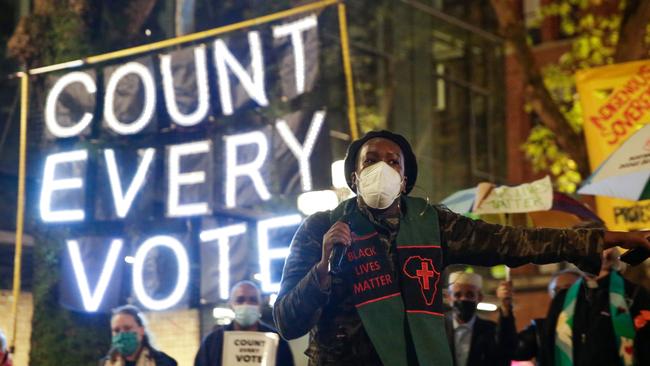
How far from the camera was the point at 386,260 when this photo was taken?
3.89 metres

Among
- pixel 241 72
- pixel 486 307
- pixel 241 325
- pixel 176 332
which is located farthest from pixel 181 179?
pixel 486 307

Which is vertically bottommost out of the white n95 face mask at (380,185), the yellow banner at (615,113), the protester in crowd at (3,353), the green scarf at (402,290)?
the protester in crowd at (3,353)

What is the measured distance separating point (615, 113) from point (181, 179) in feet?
14.3

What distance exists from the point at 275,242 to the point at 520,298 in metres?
21.8

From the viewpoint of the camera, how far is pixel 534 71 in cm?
1449

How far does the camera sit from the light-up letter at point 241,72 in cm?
1086

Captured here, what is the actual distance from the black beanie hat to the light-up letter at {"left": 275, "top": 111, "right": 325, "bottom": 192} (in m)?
6.05

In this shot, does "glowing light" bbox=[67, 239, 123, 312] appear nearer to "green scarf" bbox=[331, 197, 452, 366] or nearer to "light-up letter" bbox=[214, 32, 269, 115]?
"light-up letter" bbox=[214, 32, 269, 115]

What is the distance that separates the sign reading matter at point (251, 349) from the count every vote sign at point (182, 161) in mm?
1391

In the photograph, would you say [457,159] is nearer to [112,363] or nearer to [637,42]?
[637,42]

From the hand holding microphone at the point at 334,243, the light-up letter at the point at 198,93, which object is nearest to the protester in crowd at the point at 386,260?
the hand holding microphone at the point at 334,243

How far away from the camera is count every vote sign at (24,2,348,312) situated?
10539 millimetres

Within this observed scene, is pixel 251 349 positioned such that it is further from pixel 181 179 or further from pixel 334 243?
pixel 334 243

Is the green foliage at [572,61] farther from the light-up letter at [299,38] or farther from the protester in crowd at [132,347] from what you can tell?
the protester in crowd at [132,347]
